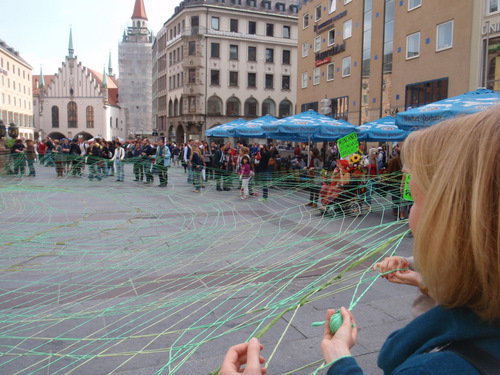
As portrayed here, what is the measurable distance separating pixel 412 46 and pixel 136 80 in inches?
2533

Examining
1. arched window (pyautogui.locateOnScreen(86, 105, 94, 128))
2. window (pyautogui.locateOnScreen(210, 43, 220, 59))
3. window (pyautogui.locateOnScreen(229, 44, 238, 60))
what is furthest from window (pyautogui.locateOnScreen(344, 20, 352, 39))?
arched window (pyautogui.locateOnScreen(86, 105, 94, 128))

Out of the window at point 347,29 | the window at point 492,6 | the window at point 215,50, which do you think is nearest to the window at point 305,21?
the window at point 347,29

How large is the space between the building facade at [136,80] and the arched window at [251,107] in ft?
95.7

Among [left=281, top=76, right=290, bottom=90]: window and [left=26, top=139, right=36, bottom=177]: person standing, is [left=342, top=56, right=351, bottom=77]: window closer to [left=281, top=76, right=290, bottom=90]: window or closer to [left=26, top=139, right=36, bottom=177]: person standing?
[left=26, top=139, right=36, bottom=177]: person standing

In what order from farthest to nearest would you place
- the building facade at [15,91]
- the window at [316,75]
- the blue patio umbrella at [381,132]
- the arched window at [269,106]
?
the building facade at [15,91], the arched window at [269,106], the window at [316,75], the blue patio umbrella at [381,132]

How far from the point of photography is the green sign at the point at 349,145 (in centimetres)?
823

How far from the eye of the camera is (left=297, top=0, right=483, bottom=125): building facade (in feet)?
62.7

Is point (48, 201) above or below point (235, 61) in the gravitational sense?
below

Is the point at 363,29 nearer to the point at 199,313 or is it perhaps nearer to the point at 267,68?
the point at 199,313

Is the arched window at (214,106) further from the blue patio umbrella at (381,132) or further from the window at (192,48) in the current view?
the blue patio umbrella at (381,132)

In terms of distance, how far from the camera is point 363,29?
2662 cm

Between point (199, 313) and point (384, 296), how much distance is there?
207cm

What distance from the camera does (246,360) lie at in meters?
1.14

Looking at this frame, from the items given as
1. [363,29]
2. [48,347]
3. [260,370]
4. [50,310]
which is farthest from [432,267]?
[363,29]
